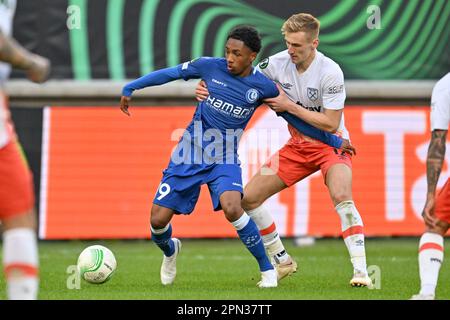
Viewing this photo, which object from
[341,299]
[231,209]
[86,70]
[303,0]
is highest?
[303,0]

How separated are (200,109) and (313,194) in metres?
6.15

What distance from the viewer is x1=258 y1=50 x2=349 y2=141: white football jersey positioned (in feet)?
29.2

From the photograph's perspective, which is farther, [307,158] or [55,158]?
[55,158]

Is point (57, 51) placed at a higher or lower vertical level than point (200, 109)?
higher

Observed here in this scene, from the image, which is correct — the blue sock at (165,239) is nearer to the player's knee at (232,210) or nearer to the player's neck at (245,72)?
the player's knee at (232,210)

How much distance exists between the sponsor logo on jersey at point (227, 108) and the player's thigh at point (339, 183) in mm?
974

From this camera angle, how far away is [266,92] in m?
8.68

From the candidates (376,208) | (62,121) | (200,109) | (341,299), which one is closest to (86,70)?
(62,121)

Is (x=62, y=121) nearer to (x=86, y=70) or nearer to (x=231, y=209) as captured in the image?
(x=86, y=70)

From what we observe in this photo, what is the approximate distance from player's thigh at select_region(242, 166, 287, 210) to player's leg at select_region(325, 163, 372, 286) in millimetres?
527

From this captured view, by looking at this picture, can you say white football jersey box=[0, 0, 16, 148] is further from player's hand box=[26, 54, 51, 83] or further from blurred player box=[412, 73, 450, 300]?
blurred player box=[412, 73, 450, 300]

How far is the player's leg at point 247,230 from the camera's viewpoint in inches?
328

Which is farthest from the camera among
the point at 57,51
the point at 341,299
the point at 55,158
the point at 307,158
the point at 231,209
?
the point at 57,51
